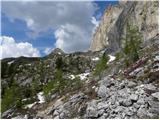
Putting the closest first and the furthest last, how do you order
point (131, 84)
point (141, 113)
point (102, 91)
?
point (141, 113) < point (131, 84) < point (102, 91)

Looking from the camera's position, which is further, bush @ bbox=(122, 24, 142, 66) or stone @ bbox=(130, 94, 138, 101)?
bush @ bbox=(122, 24, 142, 66)

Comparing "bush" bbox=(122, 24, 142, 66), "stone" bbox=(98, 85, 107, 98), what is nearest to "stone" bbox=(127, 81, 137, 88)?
"stone" bbox=(98, 85, 107, 98)

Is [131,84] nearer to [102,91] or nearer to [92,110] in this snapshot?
[102,91]

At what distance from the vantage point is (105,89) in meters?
44.4

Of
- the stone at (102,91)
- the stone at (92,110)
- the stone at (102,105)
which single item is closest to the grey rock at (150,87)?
the stone at (102,105)

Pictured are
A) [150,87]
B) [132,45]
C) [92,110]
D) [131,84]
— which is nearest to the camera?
[92,110]

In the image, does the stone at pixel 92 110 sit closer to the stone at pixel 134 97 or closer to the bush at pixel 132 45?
the stone at pixel 134 97

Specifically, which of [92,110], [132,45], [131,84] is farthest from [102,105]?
[132,45]

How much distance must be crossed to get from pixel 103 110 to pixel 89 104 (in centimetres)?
424

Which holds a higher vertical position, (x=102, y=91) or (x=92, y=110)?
(x=102, y=91)

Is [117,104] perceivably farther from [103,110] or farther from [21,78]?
[21,78]

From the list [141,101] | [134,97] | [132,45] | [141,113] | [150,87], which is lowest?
[141,113]

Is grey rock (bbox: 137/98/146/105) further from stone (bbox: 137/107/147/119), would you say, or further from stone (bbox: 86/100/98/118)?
stone (bbox: 86/100/98/118)

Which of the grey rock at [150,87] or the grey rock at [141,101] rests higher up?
the grey rock at [150,87]
